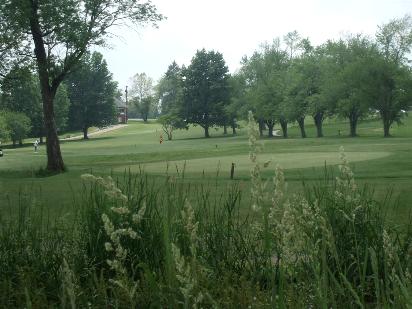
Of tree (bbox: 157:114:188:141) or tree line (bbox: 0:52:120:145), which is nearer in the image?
tree line (bbox: 0:52:120:145)

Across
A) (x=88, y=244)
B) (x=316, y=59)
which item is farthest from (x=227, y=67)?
(x=88, y=244)

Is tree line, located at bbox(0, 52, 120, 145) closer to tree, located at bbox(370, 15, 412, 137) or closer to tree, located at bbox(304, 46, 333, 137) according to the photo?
tree, located at bbox(304, 46, 333, 137)

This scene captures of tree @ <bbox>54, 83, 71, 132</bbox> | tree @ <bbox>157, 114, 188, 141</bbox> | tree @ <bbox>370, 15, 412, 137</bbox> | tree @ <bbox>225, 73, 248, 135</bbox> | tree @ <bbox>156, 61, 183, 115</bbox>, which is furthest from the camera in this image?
tree @ <bbox>156, 61, 183, 115</bbox>

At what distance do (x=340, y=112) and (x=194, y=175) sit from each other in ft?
169

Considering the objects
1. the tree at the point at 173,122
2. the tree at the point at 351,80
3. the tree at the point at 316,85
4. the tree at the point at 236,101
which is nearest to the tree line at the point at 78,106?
the tree at the point at 173,122

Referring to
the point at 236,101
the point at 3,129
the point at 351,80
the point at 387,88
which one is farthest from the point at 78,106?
the point at 387,88

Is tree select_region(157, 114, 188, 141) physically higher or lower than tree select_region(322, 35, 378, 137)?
lower

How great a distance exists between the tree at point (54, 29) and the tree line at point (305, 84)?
42.4 meters

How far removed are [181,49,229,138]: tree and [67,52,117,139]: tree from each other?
16.2 metres

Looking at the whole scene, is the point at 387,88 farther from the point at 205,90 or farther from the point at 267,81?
the point at 205,90

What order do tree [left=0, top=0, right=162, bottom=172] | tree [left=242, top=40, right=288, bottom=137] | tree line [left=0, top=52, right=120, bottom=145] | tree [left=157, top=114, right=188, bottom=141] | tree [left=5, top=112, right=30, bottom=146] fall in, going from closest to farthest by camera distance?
tree [left=0, top=0, right=162, bottom=172]
tree [left=242, top=40, right=288, bottom=137]
tree [left=5, top=112, right=30, bottom=146]
tree line [left=0, top=52, right=120, bottom=145]
tree [left=157, top=114, right=188, bottom=141]

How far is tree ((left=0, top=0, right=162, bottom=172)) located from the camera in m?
25.1

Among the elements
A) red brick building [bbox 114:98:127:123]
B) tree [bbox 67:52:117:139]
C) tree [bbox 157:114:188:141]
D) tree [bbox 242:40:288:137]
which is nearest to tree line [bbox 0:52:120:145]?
tree [bbox 67:52:117:139]

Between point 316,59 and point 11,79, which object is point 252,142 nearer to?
point 11,79
